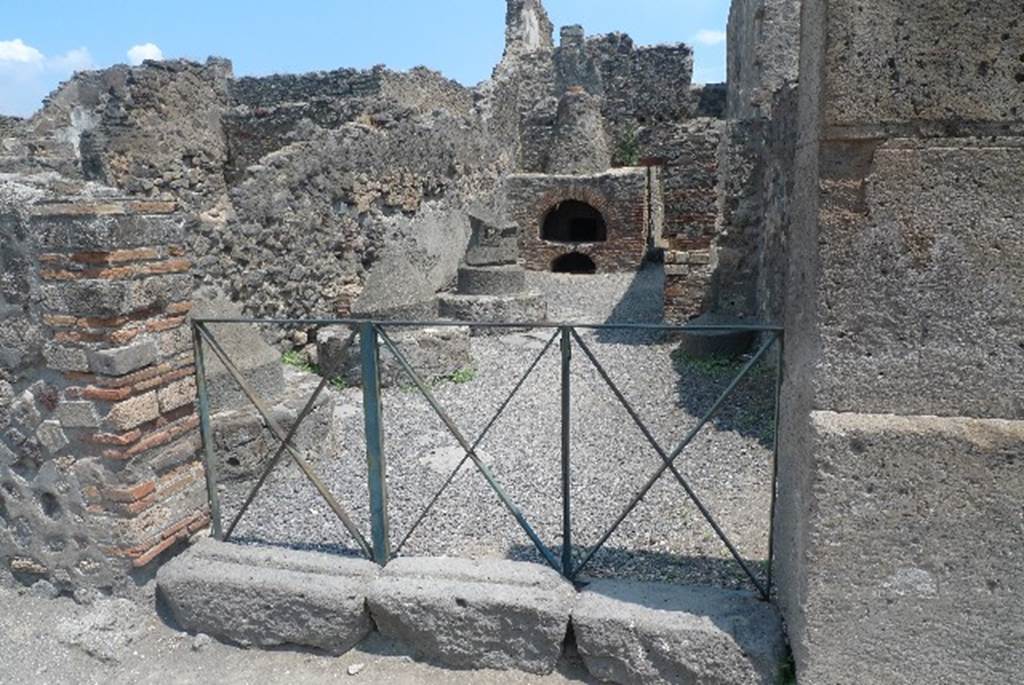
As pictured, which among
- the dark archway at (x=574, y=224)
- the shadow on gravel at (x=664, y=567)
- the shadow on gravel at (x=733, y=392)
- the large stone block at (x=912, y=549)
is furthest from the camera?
the dark archway at (x=574, y=224)

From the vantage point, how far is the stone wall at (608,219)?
1491cm

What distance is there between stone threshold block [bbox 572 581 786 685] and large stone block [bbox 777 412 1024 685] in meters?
0.28

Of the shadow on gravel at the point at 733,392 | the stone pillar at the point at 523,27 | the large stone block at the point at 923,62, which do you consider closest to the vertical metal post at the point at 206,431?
the large stone block at the point at 923,62

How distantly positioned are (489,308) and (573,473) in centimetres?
443

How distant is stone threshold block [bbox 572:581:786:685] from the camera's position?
2600 mm

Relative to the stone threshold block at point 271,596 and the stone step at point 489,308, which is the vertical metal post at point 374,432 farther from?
the stone step at point 489,308

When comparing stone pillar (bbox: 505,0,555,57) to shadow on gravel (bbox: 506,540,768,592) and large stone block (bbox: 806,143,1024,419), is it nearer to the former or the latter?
shadow on gravel (bbox: 506,540,768,592)

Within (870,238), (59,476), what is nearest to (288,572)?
(59,476)

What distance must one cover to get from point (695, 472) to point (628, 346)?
12.7ft

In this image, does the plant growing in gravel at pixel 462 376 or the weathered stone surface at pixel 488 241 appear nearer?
the plant growing in gravel at pixel 462 376

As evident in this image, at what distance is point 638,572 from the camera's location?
3721mm

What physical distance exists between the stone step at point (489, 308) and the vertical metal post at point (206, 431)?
5664 mm

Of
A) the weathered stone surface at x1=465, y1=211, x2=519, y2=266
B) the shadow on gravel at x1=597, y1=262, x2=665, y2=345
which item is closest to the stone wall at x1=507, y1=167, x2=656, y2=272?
the shadow on gravel at x1=597, y1=262, x2=665, y2=345

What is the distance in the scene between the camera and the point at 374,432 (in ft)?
10.4
